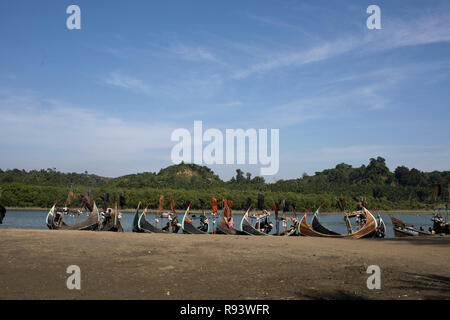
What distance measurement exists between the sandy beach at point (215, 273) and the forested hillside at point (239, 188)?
19.3 metres

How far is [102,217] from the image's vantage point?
26.7m

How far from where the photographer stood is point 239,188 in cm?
9881

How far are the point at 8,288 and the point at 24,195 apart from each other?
68452 millimetres

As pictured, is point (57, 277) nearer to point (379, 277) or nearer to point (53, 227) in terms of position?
point (379, 277)

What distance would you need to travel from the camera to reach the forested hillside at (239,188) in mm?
69938

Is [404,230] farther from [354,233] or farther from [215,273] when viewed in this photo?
[215,273]

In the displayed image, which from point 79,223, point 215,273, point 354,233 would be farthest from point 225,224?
point 215,273

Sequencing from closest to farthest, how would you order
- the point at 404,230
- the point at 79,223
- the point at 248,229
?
the point at 248,229, the point at 79,223, the point at 404,230

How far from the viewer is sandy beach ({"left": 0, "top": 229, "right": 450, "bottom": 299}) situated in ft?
25.1

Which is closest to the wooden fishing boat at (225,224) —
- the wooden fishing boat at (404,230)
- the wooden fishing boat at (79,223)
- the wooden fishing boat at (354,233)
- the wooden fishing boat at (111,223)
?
the wooden fishing boat at (354,233)

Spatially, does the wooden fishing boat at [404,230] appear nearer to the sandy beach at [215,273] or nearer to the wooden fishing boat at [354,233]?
the wooden fishing boat at [354,233]

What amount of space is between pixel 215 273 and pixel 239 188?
292ft

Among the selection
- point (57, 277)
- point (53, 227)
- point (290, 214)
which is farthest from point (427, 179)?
point (57, 277)
